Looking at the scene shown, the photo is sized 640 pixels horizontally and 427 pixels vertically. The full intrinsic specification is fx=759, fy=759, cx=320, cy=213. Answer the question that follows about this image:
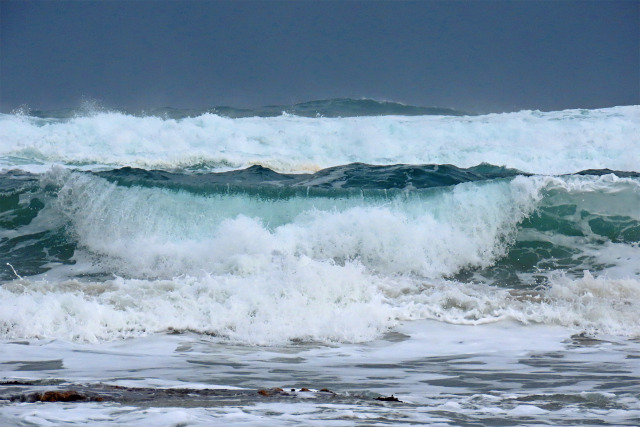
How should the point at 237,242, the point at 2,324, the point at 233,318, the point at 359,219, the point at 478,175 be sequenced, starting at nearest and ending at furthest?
the point at 2,324
the point at 233,318
the point at 237,242
the point at 359,219
the point at 478,175

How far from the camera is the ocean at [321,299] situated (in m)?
4.93

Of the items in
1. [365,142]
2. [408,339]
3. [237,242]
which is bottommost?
[408,339]

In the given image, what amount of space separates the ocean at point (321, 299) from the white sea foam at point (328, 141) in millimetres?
7018

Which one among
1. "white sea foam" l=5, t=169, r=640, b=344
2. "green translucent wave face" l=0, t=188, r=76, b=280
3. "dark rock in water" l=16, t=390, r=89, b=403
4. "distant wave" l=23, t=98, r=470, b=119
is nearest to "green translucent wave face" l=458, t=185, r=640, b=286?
"white sea foam" l=5, t=169, r=640, b=344

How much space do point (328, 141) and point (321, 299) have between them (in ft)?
66.7

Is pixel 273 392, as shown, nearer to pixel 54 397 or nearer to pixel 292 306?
pixel 54 397

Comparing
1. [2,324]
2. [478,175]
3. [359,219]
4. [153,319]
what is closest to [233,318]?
[153,319]

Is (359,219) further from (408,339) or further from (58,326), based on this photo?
(58,326)

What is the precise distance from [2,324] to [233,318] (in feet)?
7.71

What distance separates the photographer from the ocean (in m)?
4.93

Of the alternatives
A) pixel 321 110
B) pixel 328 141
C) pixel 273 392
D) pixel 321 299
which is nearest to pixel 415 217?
pixel 321 299

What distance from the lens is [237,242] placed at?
11.2 metres

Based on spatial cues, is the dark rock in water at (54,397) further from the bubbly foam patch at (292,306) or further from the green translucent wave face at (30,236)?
the green translucent wave face at (30,236)

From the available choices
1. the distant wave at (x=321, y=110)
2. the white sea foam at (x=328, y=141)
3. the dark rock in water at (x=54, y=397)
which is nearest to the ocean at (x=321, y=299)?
the dark rock in water at (x=54, y=397)
